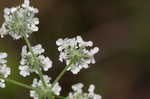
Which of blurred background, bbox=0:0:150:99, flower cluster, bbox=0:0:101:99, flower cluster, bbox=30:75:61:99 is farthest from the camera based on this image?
blurred background, bbox=0:0:150:99

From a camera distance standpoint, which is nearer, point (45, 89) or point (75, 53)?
point (45, 89)

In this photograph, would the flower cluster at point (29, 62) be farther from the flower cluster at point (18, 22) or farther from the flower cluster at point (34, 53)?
the flower cluster at point (18, 22)

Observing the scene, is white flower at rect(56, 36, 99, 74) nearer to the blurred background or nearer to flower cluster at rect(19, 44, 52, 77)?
flower cluster at rect(19, 44, 52, 77)

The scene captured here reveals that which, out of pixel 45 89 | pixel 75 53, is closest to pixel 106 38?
pixel 75 53

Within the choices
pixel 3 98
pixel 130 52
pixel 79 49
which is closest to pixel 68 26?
pixel 130 52

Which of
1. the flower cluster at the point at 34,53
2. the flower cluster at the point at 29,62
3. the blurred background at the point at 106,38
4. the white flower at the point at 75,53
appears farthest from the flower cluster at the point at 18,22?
the blurred background at the point at 106,38

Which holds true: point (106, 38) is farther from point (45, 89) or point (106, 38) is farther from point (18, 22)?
point (45, 89)

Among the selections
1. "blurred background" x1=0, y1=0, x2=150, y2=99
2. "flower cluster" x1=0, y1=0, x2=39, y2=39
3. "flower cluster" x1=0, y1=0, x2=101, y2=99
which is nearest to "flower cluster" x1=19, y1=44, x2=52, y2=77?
"flower cluster" x1=0, y1=0, x2=101, y2=99

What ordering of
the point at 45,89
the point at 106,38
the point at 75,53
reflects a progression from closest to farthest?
the point at 45,89
the point at 75,53
the point at 106,38
